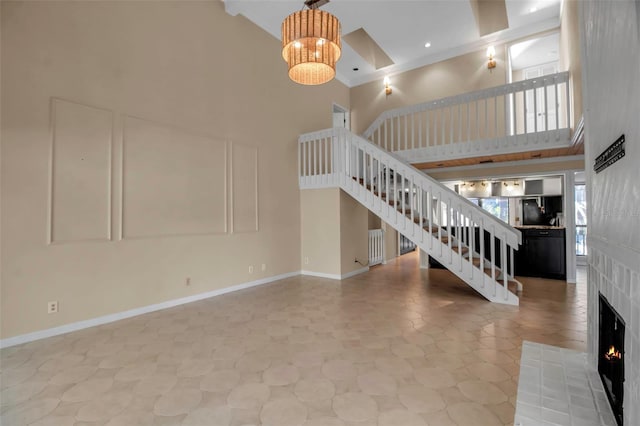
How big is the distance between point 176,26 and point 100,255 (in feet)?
10.9

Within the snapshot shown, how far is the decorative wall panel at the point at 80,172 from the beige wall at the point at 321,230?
3.51 m

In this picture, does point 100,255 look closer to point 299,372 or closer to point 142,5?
point 299,372

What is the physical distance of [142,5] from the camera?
3891 millimetres

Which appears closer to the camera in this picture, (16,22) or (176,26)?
(16,22)

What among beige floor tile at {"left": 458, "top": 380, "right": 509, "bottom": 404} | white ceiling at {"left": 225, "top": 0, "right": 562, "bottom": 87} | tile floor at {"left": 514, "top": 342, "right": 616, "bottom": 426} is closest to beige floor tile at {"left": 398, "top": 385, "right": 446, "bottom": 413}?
beige floor tile at {"left": 458, "top": 380, "right": 509, "bottom": 404}

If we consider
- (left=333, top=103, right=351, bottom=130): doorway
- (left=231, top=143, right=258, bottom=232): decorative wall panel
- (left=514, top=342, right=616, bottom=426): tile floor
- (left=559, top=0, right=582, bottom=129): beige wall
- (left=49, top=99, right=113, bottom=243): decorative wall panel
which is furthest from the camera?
(left=333, top=103, right=351, bottom=130): doorway

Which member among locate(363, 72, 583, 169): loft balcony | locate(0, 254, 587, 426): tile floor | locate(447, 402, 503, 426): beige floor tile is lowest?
locate(0, 254, 587, 426): tile floor

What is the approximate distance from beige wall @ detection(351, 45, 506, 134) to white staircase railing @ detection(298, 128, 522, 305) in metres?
2.34

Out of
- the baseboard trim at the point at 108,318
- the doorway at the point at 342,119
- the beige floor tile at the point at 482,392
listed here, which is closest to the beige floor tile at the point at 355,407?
the beige floor tile at the point at 482,392

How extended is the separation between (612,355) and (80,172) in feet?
15.6

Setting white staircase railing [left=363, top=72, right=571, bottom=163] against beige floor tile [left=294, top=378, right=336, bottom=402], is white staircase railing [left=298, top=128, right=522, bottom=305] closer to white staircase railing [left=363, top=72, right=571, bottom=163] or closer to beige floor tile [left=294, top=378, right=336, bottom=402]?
white staircase railing [left=363, top=72, right=571, bottom=163]

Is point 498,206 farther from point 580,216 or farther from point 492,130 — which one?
point 580,216

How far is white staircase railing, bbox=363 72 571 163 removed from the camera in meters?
4.80

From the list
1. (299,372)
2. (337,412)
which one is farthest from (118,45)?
(337,412)
